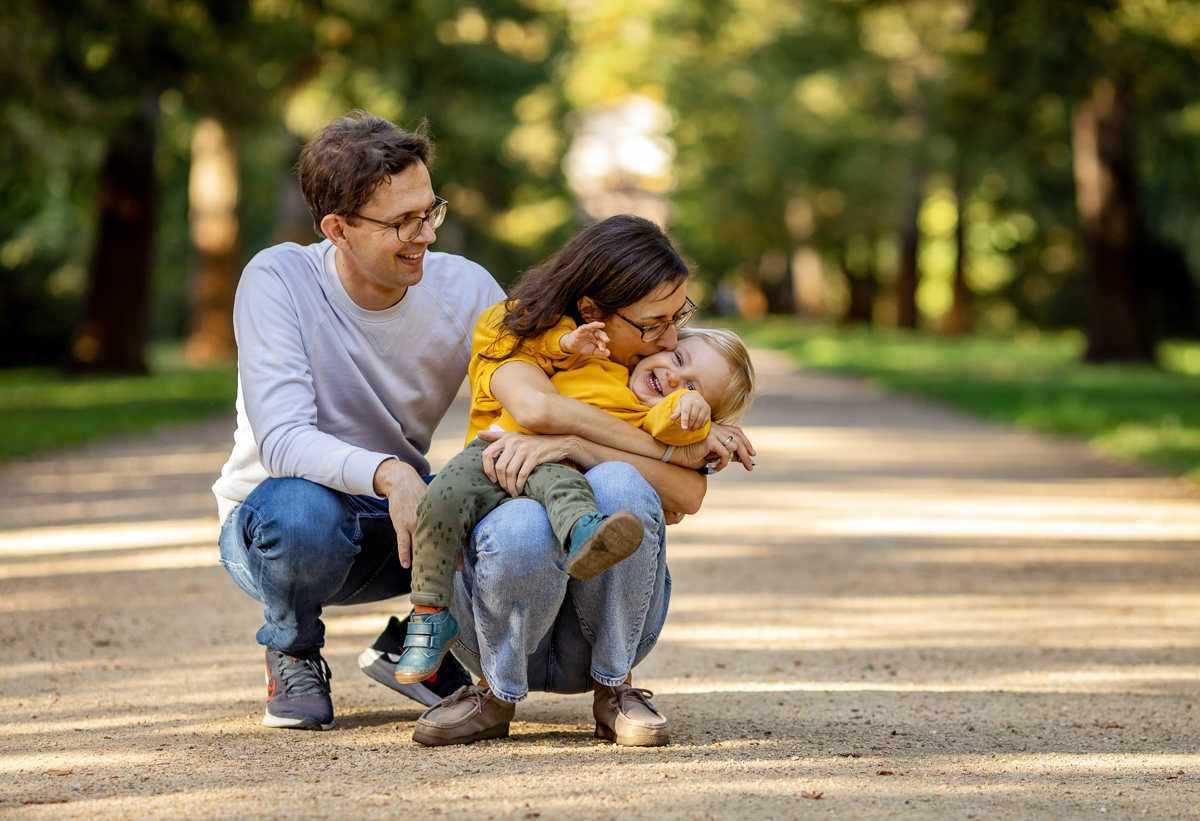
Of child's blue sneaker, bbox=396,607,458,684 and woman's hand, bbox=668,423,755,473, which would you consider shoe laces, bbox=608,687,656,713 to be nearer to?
child's blue sneaker, bbox=396,607,458,684

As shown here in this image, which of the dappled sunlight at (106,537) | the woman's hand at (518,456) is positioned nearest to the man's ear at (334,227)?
the woman's hand at (518,456)

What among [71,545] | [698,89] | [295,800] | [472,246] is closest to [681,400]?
[295,800]

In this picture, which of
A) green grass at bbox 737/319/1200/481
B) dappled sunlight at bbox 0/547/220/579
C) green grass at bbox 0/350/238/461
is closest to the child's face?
dappled sunlight at bbox 0/547/220/579

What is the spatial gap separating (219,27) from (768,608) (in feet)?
36.1

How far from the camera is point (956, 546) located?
→ 7121 millimetres

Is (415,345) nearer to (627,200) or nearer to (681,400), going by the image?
(681,400)

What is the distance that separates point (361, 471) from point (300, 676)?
2.11 feet

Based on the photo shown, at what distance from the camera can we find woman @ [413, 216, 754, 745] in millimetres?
3201

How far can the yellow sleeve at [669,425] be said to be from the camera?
3.29 meters

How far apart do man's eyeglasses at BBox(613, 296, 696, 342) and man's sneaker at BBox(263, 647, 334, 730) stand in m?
1.24

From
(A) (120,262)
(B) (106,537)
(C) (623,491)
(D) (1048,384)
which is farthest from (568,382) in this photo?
(A) (120,262)

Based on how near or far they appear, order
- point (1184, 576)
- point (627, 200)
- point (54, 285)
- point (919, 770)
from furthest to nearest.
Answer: point (627, 200)
point (54, 285)
point (1184, 576)
point (919, 770)

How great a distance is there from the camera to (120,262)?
19438 mm

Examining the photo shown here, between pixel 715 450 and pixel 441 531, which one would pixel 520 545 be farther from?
pixel 715 450
